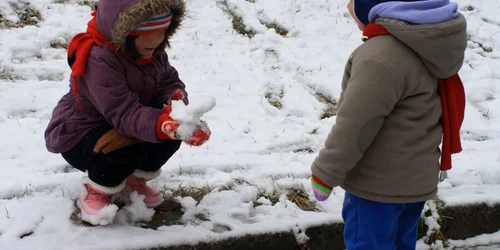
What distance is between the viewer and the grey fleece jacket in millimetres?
2062

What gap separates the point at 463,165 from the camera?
12.1 feet

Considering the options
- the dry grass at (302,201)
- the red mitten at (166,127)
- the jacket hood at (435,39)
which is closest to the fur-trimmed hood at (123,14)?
the red mitten at (166,127)

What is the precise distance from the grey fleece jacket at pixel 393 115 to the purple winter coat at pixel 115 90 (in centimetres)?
90

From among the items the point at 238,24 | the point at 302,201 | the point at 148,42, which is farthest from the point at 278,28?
the point at 148,42

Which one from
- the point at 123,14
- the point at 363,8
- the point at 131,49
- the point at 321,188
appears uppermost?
the point at 363,8

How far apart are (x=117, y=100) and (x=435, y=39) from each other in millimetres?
1436

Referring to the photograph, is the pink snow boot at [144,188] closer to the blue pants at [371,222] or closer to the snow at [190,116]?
the snow at [190,116]

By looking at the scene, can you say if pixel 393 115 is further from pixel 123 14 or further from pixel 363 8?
pixel 123 14

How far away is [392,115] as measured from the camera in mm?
2182

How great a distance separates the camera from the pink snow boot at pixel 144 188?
298 cm

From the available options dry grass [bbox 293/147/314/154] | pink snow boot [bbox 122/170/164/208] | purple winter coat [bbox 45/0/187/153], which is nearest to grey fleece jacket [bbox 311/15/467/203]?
purple winter coat [bbox 45/0/187/153]

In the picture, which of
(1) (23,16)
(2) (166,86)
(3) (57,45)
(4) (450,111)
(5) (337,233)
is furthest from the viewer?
(1) (23,16)

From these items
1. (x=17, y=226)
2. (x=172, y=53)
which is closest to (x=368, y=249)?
(x=17, y=226)

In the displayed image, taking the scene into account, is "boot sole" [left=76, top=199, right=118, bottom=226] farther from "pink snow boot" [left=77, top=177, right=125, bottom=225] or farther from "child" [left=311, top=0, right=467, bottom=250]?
"child" [left=311, top=0, right=467, bottom=250]
